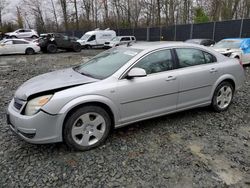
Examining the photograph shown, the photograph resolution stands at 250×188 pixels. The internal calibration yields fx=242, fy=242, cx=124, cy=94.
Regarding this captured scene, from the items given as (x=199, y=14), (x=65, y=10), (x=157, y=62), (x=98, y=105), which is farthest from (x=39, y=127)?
(x=65, y=10)

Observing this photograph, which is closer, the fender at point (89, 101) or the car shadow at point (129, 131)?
the fender at point (89, 101)

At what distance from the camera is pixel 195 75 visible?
4.14 metres

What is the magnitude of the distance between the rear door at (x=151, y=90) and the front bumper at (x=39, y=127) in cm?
92

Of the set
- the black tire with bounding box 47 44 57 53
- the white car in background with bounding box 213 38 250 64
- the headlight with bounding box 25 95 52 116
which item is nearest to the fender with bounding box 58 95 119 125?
the headlight with bounding box 25 95 52 116

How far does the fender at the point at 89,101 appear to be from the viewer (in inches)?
120

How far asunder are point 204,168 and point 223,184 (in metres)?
0.32

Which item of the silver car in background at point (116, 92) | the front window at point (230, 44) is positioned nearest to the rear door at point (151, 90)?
the silver car in background at point (116, 92)

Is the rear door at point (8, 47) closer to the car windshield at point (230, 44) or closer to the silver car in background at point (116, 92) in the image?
the car windshield at point (230, 44)

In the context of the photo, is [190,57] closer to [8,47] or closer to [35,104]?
[35,104]

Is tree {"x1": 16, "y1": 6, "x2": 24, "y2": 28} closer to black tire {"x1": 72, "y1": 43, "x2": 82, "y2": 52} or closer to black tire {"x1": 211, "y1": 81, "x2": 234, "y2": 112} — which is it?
black tire {"x1": 72, "y1": 43, "x2": 82, "y2": 52}

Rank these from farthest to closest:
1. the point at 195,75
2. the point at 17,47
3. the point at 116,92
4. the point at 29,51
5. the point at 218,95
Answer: the point at 29,51 → the point at 17,47 → the point at 218,95 → the point at 195,75 → the point at 116,92

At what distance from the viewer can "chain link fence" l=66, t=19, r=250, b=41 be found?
17.2 meters

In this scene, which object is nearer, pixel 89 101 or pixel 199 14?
pixel 89 101

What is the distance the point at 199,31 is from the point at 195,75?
1853 centimetres
